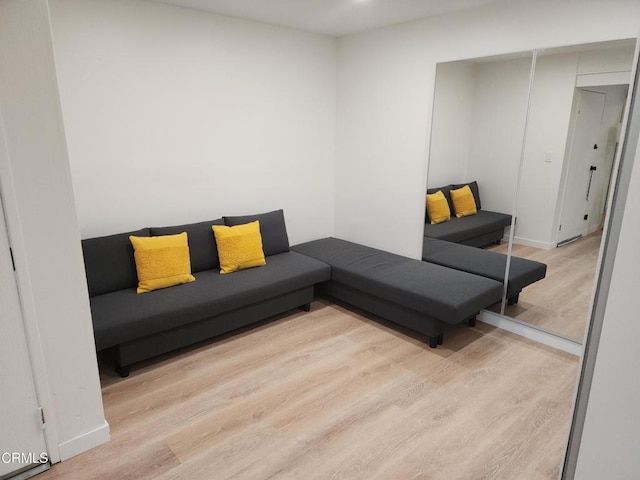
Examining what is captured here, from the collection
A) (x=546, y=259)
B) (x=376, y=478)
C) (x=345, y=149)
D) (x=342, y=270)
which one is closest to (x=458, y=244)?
(x=546, y=259)

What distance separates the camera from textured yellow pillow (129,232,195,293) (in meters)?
2.98

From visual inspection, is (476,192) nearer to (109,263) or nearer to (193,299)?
(193,299)

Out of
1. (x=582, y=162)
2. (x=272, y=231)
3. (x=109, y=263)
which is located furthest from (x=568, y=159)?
(x=109, y=263)

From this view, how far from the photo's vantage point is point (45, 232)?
72.7 inches

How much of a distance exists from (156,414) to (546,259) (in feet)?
9.84

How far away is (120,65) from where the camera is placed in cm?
299

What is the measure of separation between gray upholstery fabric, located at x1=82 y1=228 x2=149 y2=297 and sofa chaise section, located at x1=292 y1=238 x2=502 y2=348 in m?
1.62

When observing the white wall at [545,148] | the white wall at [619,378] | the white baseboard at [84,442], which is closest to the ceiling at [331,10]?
the white wall at [545,148]

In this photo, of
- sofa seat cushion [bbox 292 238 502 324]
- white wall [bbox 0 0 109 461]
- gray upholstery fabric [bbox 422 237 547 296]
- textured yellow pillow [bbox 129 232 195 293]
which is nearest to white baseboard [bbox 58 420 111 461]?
white wall [bbox 0 0 109 461]

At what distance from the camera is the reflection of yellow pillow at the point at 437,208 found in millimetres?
3750

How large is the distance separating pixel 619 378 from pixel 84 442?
231 cm

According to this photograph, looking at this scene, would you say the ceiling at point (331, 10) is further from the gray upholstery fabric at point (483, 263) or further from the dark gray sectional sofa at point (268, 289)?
the gray upholstery fabric at point (483, 263)

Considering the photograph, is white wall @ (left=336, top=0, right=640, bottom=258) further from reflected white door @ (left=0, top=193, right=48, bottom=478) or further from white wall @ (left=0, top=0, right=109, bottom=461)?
reflected white door @ (left=0, top=193, right=48, bottom=478)

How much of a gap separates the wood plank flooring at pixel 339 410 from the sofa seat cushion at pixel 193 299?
34 cm
